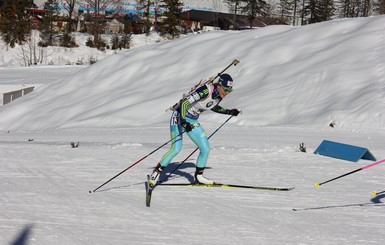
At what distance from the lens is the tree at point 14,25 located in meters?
42.6

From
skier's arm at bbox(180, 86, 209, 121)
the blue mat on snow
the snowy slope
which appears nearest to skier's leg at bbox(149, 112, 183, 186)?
skier's arm at bbox(180, 86, 209, 121)

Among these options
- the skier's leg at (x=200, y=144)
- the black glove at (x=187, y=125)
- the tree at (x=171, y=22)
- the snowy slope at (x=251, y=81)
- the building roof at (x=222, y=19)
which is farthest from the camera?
the building roof at (x=222, y=19)

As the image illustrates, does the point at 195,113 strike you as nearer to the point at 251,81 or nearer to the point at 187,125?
the point at 187,125

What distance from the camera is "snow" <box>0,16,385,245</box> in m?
5.51

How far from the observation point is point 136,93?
18516 mm

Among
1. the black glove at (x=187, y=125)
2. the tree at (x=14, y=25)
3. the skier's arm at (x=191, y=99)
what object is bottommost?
the tree at (x=14, y=25)

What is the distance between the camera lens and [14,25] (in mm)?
42938

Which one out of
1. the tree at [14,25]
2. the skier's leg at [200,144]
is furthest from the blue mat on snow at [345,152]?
the tree at [14,25]

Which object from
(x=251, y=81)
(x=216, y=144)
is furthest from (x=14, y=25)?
(x=216, y=144)

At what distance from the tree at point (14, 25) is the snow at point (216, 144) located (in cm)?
2237

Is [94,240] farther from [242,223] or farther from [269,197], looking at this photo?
[269,197]

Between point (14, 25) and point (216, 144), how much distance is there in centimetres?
3609

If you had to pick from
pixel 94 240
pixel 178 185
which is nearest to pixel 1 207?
pixel 94 240

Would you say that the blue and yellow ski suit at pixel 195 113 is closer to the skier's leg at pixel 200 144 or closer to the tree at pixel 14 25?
the skier's leg at pixel 200 144
